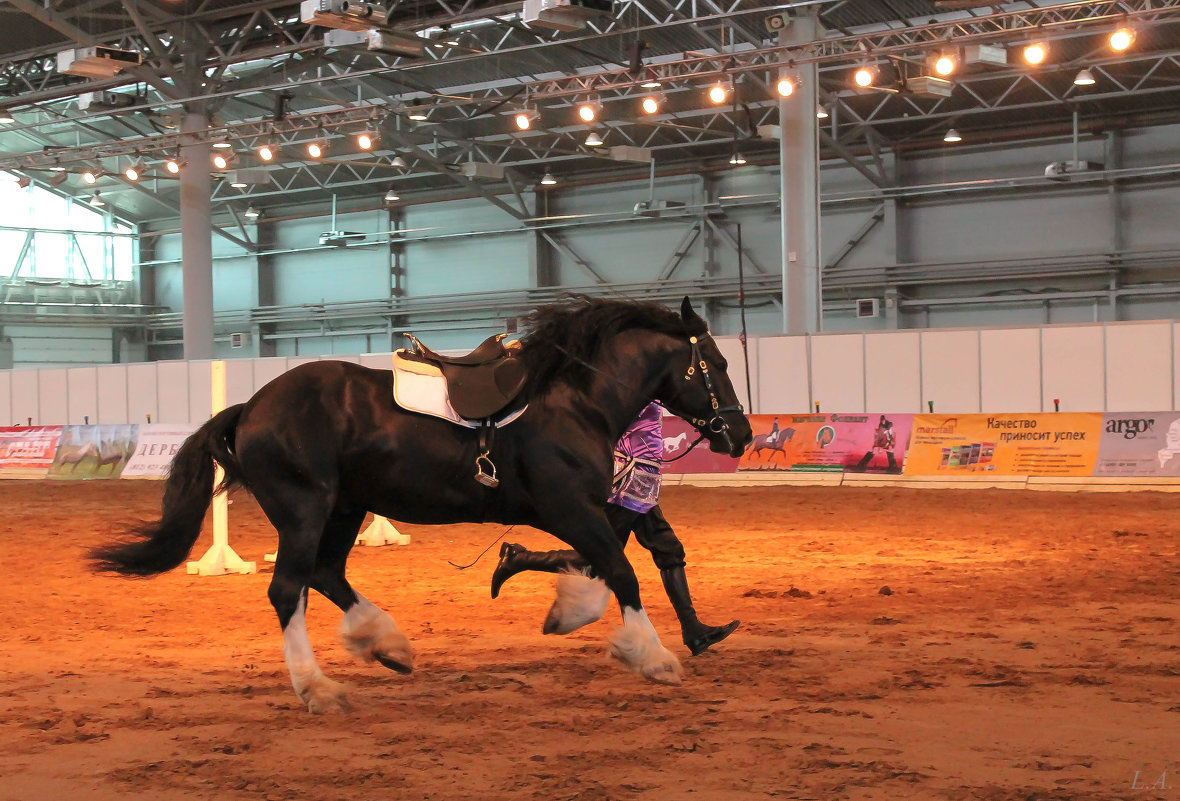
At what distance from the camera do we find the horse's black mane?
5.99 m

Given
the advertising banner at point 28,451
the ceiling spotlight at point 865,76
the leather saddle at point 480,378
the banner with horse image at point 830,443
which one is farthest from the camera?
the advertising banner at point 28,451

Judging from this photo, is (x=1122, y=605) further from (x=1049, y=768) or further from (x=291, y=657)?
(x=291, y=657)

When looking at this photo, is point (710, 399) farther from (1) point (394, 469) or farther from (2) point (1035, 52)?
(2) point (1035, 52)

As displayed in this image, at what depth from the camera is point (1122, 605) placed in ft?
24.7

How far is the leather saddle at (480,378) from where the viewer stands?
573cm

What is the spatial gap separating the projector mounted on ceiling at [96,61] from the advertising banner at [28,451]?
24.6 feet

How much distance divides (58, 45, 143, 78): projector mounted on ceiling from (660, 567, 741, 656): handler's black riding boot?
60.4 feet

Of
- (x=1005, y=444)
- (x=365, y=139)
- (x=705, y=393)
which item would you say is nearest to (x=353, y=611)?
(x=705, y=393)

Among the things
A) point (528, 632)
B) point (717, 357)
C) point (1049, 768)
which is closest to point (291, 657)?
point (528, 632)

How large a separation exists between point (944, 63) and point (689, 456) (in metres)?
7.43

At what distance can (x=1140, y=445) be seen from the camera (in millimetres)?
15617

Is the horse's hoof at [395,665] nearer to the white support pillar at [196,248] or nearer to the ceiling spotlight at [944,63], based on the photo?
the ceiling spotlight at [944,63]

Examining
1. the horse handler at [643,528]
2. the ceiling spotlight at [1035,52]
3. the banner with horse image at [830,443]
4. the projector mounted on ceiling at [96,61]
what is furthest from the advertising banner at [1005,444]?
the projector mounted on ceiling at [96,61]

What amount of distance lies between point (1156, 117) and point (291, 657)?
2727 cm
